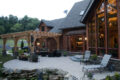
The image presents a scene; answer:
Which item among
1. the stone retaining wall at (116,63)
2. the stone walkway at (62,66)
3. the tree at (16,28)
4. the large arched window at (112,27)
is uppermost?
the tree at (16,28)

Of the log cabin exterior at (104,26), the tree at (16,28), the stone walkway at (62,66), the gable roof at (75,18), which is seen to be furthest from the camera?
the tree at (16,28)

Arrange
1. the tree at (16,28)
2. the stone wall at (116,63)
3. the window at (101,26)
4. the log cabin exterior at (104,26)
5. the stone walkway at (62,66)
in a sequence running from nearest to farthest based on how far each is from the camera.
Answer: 1. the stone walkway at (62,66)
2. the stone wall at (116,63)
3. the log cabin exterior at (104,26)
4. the window at (101,26)
5. the tree at (16,28)

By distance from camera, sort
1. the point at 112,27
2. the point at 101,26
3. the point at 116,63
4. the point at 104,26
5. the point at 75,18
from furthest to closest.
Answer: the point at 75,18
the point at 101,26
the point at 104,26
the point at 112,27
the point at 116,63

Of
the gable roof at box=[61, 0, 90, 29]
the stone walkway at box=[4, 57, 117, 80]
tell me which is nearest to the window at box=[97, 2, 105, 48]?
the stone walkway at box=[4, 57, 117, 80]

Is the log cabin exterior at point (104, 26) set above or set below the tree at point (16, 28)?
below

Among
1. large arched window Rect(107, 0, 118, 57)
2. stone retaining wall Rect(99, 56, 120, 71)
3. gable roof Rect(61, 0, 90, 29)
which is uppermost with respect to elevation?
gable roof Rect(61, 0, 90, 29)

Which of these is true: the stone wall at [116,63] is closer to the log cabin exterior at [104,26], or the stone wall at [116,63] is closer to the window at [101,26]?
the log cabin exterior at [104,26]

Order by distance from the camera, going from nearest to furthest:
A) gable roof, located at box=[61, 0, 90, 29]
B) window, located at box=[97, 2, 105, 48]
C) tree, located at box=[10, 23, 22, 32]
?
window, located at box=[97, 2, 105, 48] < gable roof, located at box=[61, 0, 90, 29] < tree, located at box=[10, 23, 22, 32]

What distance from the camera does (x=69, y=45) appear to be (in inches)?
640

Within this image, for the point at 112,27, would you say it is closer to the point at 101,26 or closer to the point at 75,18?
the point at 101,26

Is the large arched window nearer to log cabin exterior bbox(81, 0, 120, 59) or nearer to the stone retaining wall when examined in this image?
log cabin exterior bbox(81, 0, 120, 59)

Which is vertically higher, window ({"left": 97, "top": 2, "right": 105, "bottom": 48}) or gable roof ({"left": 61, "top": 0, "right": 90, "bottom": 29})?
gable roof ({"left": 61, "top": 0, "right": 90, "bottom": 29})

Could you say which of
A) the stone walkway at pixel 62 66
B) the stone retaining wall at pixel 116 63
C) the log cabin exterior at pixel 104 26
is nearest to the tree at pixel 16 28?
the stone walkway at pixel 62 66

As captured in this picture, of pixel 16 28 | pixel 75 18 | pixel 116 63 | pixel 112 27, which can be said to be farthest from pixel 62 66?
pixel 16 28
